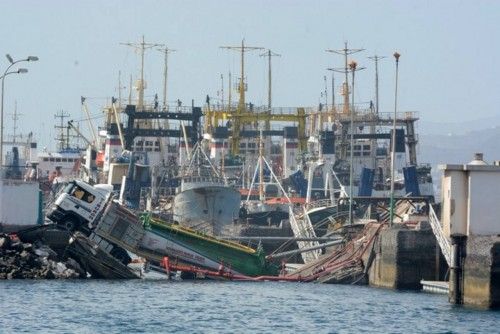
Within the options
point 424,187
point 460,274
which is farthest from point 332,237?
point 424,187

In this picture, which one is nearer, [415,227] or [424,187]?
[415,227]

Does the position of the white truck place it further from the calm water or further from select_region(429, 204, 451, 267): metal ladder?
select_region(429, 204, 451, 267): metal ladder

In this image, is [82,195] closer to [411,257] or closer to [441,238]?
[411,257]

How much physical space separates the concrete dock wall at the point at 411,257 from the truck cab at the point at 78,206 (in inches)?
498

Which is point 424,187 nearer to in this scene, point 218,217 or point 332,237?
point 218,217

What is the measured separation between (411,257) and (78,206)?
14734 millimetres

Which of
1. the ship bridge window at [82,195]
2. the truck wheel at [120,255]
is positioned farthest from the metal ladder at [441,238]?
the ship bridge window at [82,195]

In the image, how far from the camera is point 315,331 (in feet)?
146

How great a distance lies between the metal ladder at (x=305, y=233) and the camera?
78.8 m

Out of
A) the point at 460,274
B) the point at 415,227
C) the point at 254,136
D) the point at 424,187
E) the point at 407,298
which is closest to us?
the point at 460,274

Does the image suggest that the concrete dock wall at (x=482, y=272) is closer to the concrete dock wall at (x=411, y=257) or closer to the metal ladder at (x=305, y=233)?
the concrete dock wall at (x=411, y=257)

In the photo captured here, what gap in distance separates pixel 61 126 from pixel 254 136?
27.3 meters

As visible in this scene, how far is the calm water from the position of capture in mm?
44938

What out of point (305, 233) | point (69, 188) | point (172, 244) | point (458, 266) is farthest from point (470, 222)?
point (305, 233)
